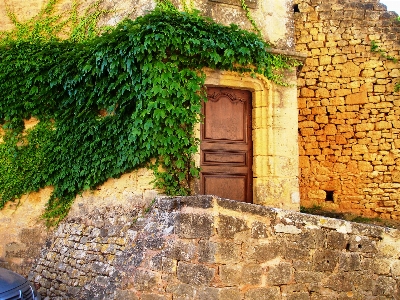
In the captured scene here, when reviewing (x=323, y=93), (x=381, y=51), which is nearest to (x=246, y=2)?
→ (x=323, y=93)

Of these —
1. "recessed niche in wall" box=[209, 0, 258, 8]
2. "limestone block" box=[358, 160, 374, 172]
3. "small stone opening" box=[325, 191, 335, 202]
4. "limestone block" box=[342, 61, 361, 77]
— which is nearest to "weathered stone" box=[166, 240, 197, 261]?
"recessed niche in wall" box=[209, 0, 258, 8]

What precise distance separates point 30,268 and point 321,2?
7.84 metres

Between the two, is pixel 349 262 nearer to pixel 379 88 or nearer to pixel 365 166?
pixel 365 166

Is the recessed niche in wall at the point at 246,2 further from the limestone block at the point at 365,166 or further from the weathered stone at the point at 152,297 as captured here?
the weathered stone at the point at 152,297

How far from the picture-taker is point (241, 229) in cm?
511

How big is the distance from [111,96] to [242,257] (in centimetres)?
319

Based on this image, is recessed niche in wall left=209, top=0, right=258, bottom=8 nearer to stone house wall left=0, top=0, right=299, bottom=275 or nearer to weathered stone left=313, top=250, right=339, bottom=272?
stone house wall left=0, top=0, right=299, bottom=275

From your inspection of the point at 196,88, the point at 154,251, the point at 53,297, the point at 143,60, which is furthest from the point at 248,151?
the point at 53,297

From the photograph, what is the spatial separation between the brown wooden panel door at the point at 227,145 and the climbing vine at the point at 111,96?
1.56 feet

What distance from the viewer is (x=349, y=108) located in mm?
9914

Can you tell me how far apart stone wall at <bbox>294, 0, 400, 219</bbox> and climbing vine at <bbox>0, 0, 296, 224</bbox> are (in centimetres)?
277

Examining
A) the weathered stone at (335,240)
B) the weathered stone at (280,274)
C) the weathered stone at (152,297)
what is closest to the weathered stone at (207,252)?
the weathered stone at (152,297)

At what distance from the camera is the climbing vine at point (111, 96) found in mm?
6383

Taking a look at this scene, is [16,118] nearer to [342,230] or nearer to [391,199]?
[342,230]
